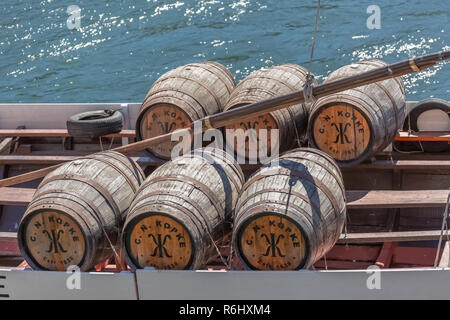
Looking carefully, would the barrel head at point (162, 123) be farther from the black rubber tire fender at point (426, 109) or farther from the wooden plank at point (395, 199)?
the black rubber tire fender at point (426, 109)

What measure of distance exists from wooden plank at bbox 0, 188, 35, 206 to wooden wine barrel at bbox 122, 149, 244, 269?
192cm

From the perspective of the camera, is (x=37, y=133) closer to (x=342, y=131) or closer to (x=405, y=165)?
(x=342, y=131)

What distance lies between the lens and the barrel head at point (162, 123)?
895cm

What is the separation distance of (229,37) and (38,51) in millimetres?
4829

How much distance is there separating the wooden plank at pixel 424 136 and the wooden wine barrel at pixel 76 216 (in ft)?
10.8

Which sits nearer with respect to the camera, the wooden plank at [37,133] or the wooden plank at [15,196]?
the wooden plank at [15,196]

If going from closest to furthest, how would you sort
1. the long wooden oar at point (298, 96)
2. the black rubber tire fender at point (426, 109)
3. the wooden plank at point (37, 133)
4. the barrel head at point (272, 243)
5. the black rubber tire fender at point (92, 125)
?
the barrel head at point (272, 243) → the long wooden oar at point (298, 96) → the black rubber tire fender at point (426, 109) → the black rubber tire fender at point (92, 125) → the wooden plank at point (37, 133)

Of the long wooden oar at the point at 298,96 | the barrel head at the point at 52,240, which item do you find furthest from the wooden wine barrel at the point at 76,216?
the long wooden oar at the point at 298,96

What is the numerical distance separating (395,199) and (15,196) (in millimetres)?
4190

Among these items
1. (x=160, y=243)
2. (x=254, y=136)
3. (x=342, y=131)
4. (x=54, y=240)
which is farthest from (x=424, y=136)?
(x=54, y=240)

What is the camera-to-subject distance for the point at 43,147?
10.8 metres

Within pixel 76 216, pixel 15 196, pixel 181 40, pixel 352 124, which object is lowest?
pixel 181 40

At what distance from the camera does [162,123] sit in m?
9.00

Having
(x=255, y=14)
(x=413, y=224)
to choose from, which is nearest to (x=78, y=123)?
(x=413, y=224)
